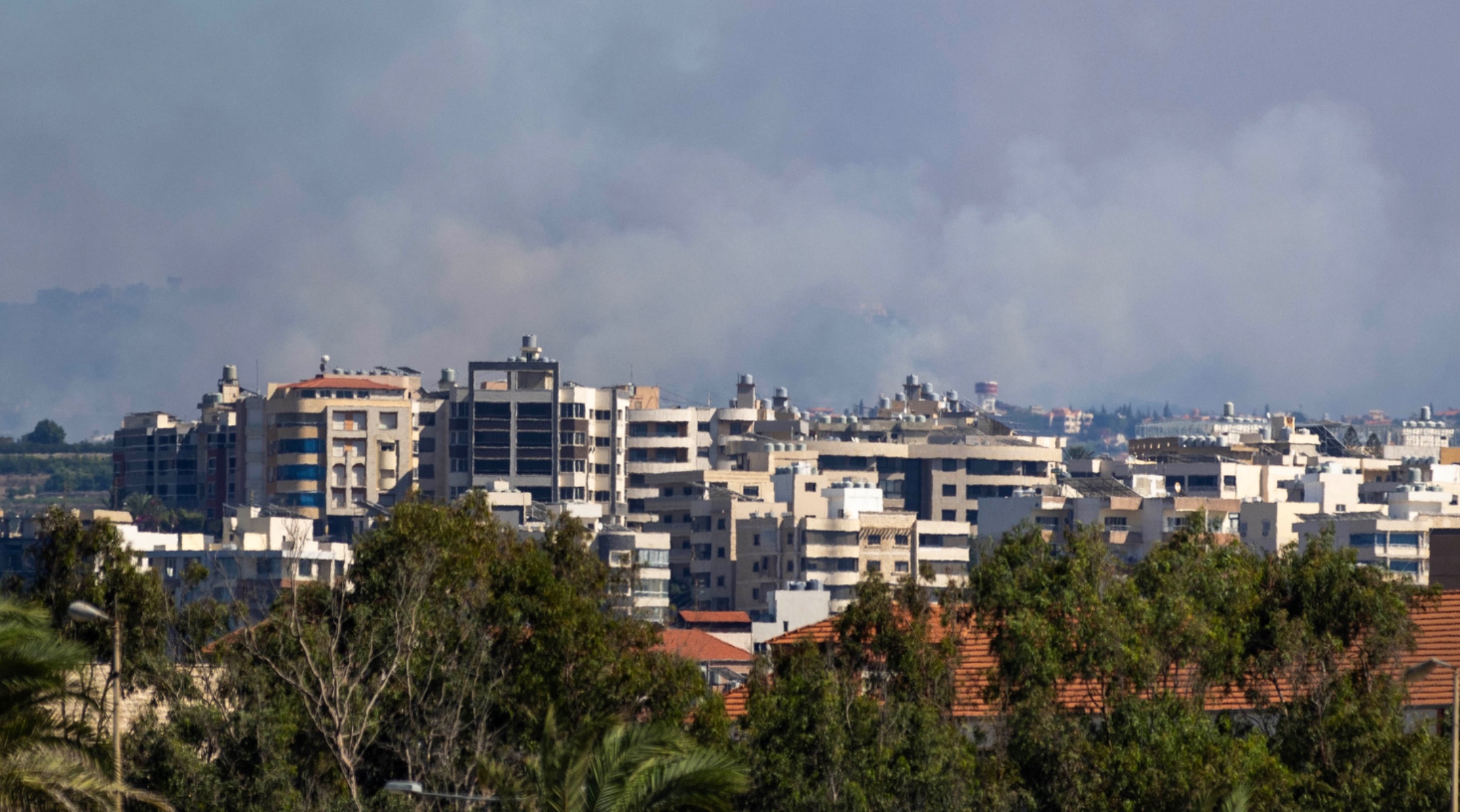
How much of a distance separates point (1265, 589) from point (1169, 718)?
6.19m

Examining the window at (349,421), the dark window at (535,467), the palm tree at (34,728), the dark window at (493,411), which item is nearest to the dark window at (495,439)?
the dark window at (493,411)

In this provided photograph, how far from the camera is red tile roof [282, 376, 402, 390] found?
196 metres

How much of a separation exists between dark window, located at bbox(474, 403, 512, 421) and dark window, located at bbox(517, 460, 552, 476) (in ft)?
11.9

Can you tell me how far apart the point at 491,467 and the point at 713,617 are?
54.3 m

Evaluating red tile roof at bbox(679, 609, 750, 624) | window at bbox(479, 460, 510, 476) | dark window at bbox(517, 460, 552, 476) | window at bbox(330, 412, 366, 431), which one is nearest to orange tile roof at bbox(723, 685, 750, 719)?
red tile roof at bbox(679, 609, 750, 624)

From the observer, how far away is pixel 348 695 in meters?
38.5

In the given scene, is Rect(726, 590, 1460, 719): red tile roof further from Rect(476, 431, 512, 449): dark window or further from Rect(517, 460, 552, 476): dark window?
Rect(476, 431, 512, 449): dark window

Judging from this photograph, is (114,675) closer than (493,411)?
Yes

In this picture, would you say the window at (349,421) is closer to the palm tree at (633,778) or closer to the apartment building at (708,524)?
the apartment building at (708,524)

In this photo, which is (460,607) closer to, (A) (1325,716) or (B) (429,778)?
(B) (429,778)

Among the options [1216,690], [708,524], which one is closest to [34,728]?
[1216,690]

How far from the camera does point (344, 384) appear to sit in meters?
198

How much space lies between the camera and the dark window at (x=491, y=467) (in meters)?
186

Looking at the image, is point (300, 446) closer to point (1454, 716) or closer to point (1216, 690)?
point (1216, 690)
